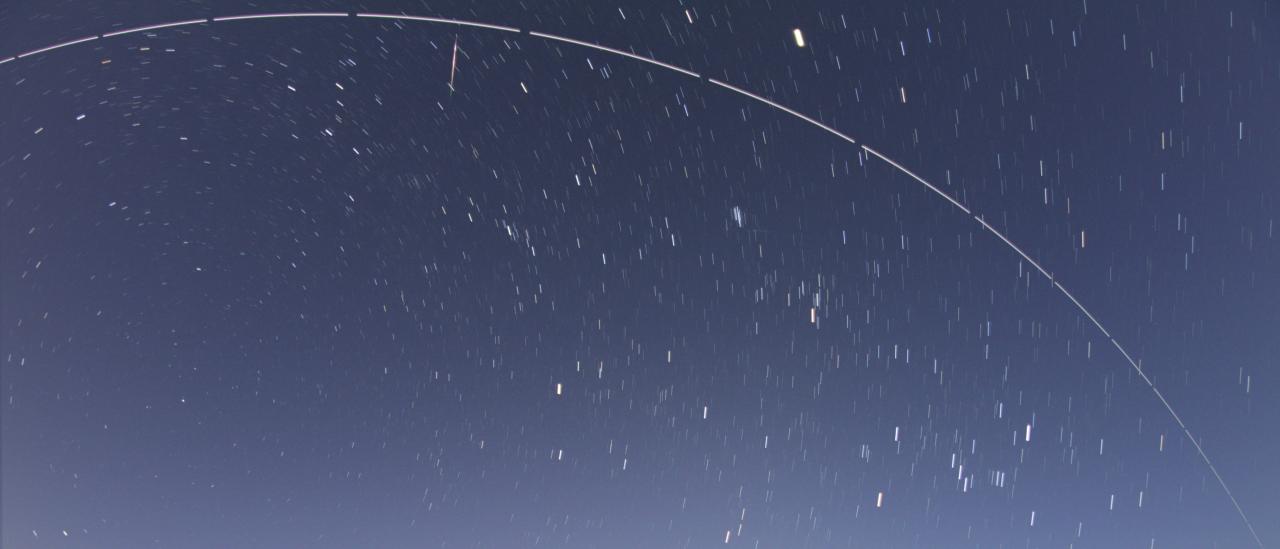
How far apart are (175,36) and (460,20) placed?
6.47ft

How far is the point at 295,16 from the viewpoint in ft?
22.4

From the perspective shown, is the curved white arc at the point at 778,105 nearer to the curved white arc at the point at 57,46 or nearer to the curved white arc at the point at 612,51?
the curved white arc at the point at 612,51

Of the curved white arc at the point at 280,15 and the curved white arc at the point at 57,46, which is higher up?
the curved white arc at the point at 280,15

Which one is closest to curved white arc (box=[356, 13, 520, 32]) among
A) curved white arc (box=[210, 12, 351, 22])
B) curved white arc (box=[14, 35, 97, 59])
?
curved white arc (box=[210, 12, 351, 22])

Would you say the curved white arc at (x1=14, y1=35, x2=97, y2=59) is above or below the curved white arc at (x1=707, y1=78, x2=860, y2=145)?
below

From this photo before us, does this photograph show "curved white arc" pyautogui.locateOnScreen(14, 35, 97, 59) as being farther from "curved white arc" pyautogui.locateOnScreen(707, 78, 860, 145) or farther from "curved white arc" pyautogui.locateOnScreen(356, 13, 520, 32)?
"curved white arc" pyautogui.locateOnScreen(707, 78, 860, 145)

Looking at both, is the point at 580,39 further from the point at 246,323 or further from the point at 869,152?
the point at 246,323

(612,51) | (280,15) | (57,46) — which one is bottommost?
(57,46)

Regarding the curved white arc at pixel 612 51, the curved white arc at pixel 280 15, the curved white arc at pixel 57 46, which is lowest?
the curved white arc at pixel 57 46

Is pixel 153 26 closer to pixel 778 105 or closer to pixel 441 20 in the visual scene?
pixel 441 20

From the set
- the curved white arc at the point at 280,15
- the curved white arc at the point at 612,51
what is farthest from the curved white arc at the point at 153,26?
the curved white arc at the point at 612,51

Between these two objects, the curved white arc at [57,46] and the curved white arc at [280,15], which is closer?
the curved white arc at [57,46]

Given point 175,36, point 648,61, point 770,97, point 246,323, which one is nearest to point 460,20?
point 648,61

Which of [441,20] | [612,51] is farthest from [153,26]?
[612,51]
